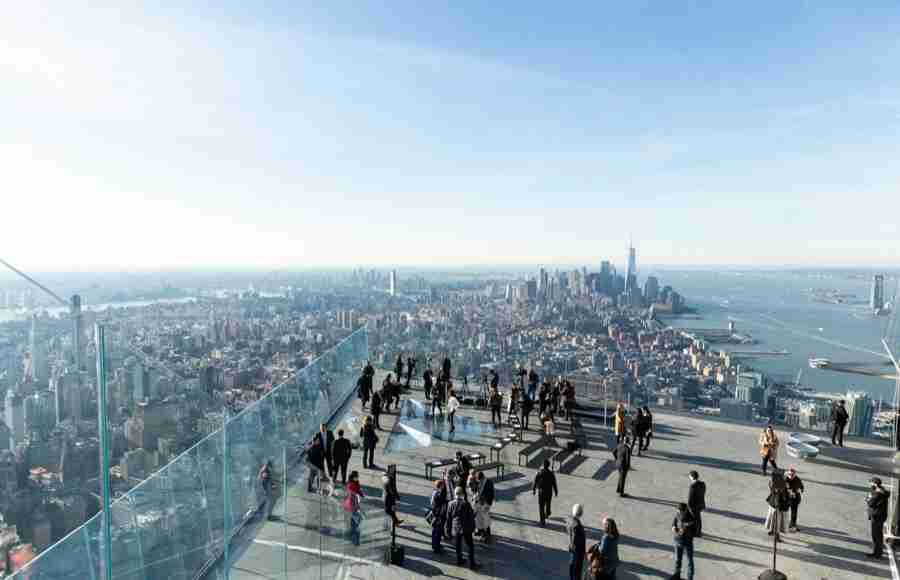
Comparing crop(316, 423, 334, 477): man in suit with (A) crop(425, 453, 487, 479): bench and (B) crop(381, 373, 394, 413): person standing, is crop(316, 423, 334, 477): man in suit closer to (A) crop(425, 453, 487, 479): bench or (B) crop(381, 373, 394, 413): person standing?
(A) crop(425, 453, 487, 479): bench

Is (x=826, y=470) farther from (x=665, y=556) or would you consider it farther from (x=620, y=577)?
(x=620, y=577)

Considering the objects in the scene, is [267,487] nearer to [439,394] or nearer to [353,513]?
[353,513]

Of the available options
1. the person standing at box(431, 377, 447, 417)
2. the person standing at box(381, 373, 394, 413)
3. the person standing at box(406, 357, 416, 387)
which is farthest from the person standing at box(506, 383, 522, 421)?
the person standing at box(406, 357, 416, 387)

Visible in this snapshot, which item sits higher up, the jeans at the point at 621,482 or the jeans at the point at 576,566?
the jeans at the point at 576,566

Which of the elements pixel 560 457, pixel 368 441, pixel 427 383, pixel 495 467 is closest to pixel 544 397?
pixel 560 457

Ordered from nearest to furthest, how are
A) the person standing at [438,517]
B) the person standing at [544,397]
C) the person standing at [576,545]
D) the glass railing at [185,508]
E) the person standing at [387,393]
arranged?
the glass railing at [185,508], the person standing at [576,545], the person standing at [438,517], the person standing at [544,397], the person standing at [387,393]

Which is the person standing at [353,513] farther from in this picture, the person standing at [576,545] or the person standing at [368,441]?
the person standing at [368,441]

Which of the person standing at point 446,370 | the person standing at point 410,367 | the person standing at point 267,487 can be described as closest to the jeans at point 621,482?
the person standing at point 267,487

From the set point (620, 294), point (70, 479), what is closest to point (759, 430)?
point (70, 479)
